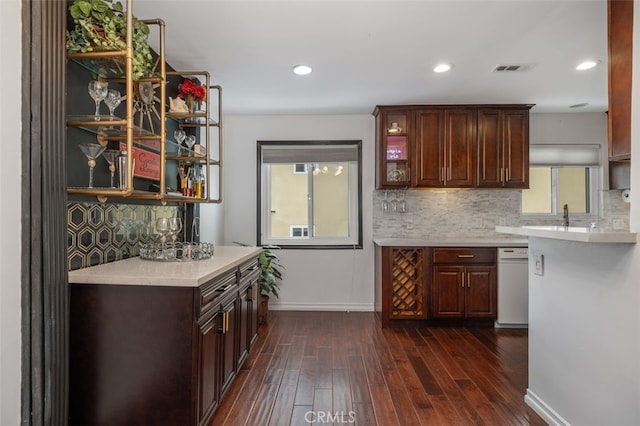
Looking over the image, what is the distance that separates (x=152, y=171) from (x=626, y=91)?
2.86 meters

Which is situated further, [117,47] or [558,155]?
[558,155]

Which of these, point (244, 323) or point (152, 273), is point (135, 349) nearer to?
point (152, 273)

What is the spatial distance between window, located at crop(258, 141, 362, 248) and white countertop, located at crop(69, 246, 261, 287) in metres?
2.35

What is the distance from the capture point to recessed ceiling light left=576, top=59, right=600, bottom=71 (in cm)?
294

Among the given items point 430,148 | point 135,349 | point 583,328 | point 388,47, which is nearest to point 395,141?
point 430,148

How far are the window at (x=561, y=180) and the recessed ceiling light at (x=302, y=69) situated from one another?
10.1ft

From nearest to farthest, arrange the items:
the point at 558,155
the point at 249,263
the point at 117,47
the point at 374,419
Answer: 1. the point at 117,47
2. the point at 374,419
3. the point at 249,263
4. the point at 558,155

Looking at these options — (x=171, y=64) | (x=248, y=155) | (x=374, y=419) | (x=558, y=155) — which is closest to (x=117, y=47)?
(x=171, y=64)

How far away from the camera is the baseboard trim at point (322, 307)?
14.8 feet

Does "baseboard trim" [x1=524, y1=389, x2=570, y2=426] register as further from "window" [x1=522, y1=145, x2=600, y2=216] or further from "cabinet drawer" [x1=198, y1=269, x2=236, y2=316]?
"window" [x1=522, y1=145, x2=600, y2=216]

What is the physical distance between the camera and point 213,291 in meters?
1.95

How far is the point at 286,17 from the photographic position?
2.24 m

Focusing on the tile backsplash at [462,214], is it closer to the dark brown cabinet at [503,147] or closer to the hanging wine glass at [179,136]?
the dark brown cabinet at [503,147]

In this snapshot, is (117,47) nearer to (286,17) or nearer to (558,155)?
(286,17)
